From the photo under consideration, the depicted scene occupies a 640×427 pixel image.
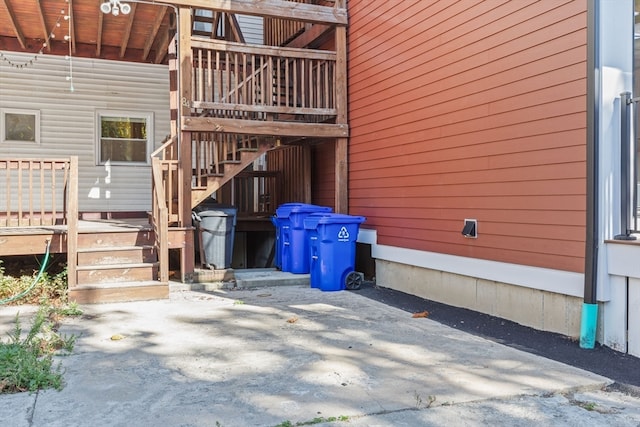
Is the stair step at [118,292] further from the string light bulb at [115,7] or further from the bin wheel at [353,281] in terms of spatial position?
the string light bulb at [115,7]

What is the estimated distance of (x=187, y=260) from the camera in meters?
6.93

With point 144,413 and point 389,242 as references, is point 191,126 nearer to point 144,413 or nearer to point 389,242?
point 389,242

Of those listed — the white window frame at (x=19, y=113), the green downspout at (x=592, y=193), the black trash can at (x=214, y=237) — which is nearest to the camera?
the green downspout at (x=592, y=193)

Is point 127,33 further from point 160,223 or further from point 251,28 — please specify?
point 160,223

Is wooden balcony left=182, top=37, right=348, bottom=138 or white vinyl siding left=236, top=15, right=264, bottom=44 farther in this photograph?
white vinyl siding left=236, top=15, right=264, bottom=44

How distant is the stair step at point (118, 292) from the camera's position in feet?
19.1

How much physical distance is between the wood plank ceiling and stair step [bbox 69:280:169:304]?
13.1 ft

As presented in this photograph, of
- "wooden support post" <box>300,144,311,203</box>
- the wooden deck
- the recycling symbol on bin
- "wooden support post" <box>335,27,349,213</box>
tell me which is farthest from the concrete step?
the wooden deck

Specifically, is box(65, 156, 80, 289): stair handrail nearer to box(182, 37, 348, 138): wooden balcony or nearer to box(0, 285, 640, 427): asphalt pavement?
box(0, 285, 640, 427): asphalt pavement

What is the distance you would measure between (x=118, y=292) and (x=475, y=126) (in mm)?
4202

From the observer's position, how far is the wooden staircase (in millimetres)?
5898

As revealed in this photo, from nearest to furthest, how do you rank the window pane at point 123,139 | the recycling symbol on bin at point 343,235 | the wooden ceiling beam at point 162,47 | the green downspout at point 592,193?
the green downspout at point 592,193 → the recycling symbol on bin at point 343,235 → the wooden ceiling beam at point 162,47 → the window pane at point 123,139

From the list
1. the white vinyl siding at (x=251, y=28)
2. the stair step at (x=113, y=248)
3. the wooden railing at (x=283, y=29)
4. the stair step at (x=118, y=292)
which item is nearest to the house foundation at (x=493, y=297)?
the stair step at (x=118, y=292)

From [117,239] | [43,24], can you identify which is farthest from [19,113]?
[117,239]
